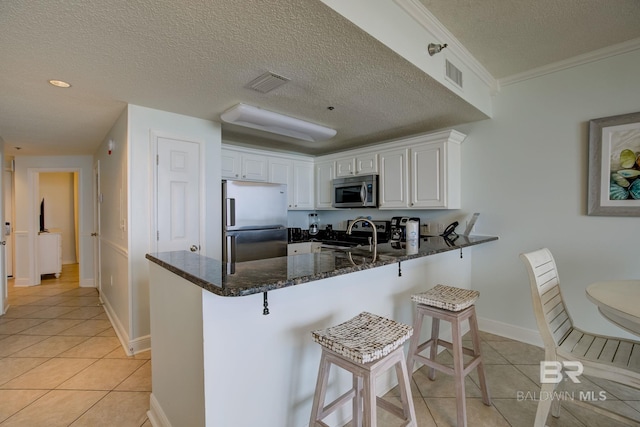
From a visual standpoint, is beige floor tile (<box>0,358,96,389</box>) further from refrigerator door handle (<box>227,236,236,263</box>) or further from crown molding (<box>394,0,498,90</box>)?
crown molding (<box>394,0,498,90</box>)

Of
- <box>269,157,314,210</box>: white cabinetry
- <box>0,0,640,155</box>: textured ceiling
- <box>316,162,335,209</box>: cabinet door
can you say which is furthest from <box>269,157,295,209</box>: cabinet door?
<box>0,0,640,155</box>: textured ceiling

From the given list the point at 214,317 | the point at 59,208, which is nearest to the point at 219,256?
the point at 214,317

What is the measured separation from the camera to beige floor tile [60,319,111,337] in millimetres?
3090

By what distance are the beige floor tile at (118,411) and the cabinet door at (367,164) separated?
3.18 metres

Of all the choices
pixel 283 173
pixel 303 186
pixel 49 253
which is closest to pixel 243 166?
pixel 283 173

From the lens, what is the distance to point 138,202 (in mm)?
2615

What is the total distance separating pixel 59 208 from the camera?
22.9 ft

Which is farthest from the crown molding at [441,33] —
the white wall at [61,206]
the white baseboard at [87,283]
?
the white wall at [61,206]

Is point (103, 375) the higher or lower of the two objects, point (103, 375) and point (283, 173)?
the lower

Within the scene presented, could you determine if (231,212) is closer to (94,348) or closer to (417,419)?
(94,348)

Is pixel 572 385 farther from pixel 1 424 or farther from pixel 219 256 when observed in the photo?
pixel 1 424

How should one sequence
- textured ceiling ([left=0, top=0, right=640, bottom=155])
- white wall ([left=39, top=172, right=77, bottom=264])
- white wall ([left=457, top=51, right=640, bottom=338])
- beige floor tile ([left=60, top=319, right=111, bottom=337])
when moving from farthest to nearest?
1. white wall ([left=39, top=172, right=77, bottom=264])
2. beige floor tile ([left=60, top=319, right=111, bottom=337])
3. white wall ([left=457, top=51, right=640, bottom=338])
4. textured ceiling ([left=0, top=0, right=640, bottom=155])

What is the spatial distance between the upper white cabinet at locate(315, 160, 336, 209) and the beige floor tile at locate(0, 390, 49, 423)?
3.50 meters

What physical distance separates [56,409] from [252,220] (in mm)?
2222
